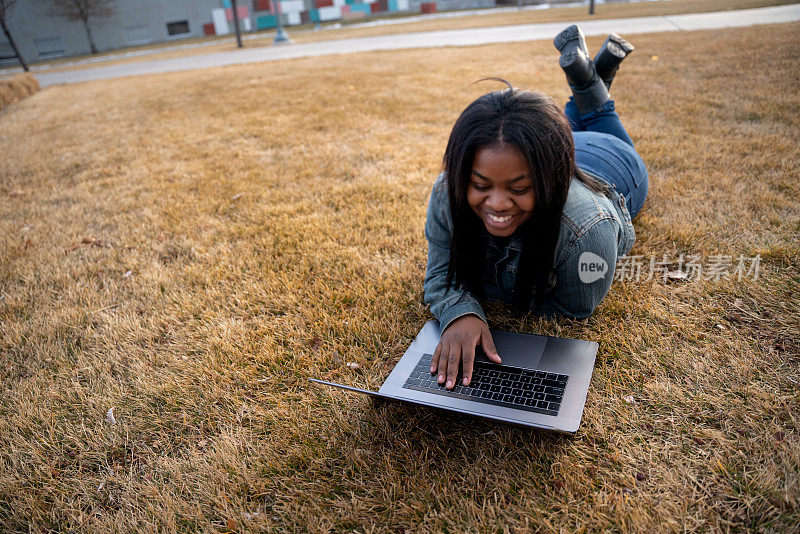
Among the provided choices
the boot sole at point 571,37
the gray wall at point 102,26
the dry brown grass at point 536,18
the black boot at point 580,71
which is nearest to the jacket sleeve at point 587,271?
the black boot at point 580,71

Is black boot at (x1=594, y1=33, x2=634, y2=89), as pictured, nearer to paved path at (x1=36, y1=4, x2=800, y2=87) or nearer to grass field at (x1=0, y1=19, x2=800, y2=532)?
grass field at (x1=0, y1=19, x2=800, y2=532)

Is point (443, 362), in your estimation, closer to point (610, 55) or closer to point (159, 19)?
point (610, 55)

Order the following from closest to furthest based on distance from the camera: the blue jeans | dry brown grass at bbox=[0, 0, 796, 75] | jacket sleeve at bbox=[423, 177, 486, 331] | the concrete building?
jacket sleeve at bbox=[423, 177, 486, 331] < the blue jeans < dry brown grass at bbox=[0, 0, 796, 75] < the concrete building

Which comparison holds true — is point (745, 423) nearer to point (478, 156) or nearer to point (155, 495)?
point (478, 156)

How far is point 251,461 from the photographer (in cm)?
163

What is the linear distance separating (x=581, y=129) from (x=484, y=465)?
273 centimetres

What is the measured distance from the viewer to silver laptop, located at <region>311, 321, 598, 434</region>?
1.53m

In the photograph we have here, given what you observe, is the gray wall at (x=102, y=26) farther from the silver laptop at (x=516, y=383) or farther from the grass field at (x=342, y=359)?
the silver laptop at (x=516, y=383)

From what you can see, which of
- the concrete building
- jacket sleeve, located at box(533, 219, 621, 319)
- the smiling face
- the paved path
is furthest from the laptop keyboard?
the concrete building

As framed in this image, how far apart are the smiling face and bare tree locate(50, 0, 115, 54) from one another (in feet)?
130

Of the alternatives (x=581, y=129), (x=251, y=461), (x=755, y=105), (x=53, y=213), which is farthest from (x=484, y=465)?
(x=755, y=105)

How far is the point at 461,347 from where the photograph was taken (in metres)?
1.80

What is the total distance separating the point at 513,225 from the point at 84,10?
134 feet

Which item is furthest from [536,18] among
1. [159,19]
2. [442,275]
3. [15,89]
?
[159,19]
